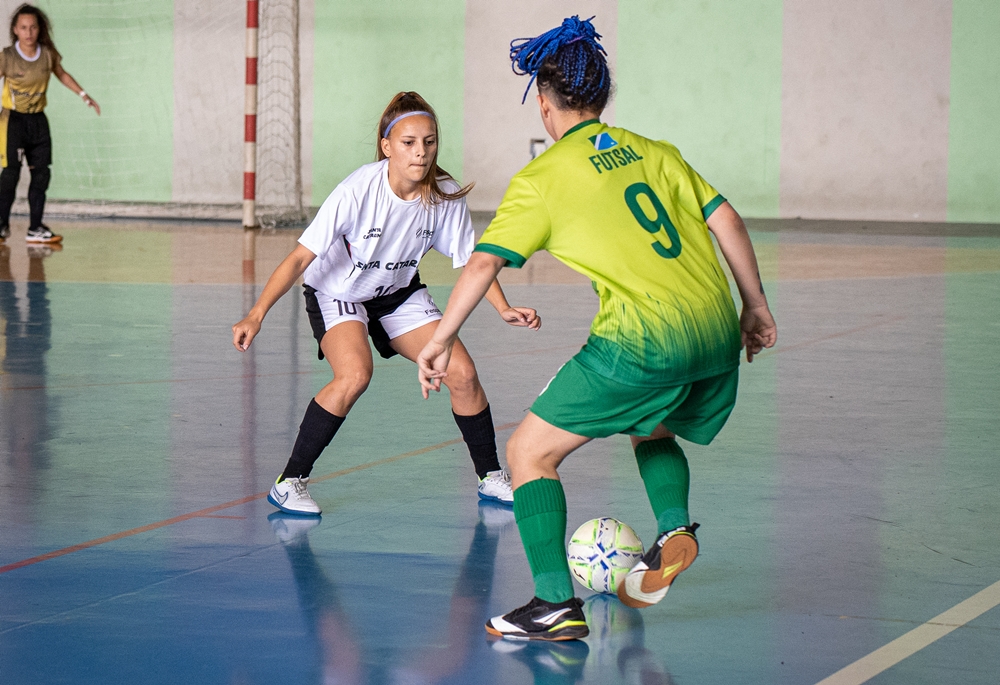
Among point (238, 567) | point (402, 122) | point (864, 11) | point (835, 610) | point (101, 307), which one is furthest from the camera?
point (864, 11)

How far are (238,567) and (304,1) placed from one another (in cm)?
1697

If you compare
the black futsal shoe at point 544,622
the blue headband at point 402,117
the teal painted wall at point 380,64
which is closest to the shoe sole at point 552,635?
the black futsal shoe at point 544,622

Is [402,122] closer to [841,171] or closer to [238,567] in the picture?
[238,567]

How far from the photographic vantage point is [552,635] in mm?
3174

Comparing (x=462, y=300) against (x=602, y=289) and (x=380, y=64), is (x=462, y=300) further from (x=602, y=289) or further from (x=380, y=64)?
(x=380, y=64)

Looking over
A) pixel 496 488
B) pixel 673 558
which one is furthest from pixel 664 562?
pixel 496 488

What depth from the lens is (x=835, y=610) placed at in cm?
339

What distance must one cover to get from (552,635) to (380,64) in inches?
671

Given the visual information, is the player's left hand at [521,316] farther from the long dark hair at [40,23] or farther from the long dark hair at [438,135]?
the long dark hair at [40,23]

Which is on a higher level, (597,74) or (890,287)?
(597,74)

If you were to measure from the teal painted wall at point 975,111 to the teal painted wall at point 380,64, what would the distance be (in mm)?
6795

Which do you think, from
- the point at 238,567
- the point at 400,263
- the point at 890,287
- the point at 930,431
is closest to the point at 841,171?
the point at 890,287

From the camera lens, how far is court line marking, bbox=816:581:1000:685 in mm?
2930

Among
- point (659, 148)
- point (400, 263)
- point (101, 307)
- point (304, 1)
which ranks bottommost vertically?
point (101, 307)
